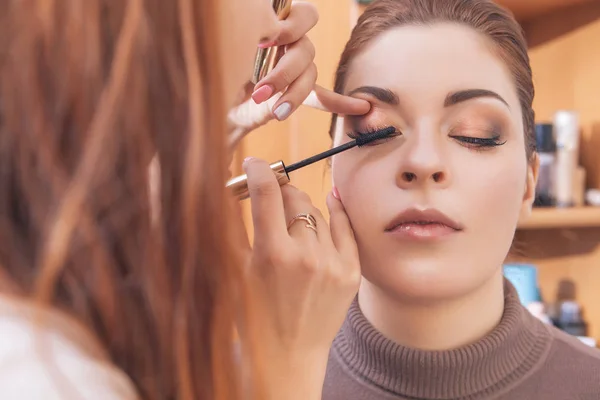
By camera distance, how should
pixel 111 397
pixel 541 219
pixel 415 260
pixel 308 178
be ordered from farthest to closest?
pixel 541 219, pixel 308 178, pixel 415 260, pixel 111 397

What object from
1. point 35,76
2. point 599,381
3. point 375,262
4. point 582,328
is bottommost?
point 582,328

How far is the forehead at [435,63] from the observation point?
634 mm

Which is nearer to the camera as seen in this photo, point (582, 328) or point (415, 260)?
point (415, 260)

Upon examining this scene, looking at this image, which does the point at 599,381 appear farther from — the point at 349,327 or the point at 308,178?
the point at 308,178

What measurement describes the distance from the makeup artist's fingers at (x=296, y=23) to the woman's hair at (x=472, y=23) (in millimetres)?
84

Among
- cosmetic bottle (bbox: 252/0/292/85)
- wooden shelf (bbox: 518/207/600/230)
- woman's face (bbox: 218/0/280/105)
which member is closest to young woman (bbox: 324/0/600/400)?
cosmetic bottle (bbox: 252/0/292/85)

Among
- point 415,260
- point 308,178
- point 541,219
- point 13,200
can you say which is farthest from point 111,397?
point 541,219

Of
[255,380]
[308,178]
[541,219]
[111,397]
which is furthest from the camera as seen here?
[541,219]

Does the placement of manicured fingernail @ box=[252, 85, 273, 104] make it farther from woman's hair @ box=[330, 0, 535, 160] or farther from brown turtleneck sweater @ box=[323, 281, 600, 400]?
brown turtleneck sweater @ box=[323, 281, 600, 400]

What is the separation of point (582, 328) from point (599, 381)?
0.57 m

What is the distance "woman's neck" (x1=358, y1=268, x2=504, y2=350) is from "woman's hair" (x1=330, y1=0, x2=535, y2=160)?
205mm

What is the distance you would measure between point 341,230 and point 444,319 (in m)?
0.16

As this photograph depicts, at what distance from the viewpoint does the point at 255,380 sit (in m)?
0.40

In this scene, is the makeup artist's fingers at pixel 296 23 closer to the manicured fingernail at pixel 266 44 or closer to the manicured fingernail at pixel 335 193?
the manicured fingernail at pixel 266 44
